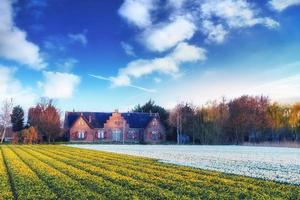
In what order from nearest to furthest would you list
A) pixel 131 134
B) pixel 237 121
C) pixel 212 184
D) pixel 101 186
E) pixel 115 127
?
1. pixel 101 186
2. pixel 212 184
3. pixel 237 121
4. pixel 115 127
5. pixel 131 134

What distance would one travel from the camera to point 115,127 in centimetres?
7831

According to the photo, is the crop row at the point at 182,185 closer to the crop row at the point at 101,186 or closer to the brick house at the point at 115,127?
the crop row at the point at 101,186

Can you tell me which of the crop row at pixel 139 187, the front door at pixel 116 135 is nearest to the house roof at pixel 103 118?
the front door at pixel 116 135

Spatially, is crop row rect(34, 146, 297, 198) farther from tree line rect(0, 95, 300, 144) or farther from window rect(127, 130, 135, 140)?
window rect(127, 130, 135, 140)

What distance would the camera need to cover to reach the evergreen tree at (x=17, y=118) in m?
75.1

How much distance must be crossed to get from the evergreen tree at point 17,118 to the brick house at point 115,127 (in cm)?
867

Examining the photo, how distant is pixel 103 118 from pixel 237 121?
94.1 feet

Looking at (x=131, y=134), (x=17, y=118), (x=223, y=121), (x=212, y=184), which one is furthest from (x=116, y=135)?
(x=212, y=184)

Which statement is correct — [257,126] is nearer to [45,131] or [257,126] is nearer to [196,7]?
[45,131]

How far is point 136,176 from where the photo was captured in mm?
13328

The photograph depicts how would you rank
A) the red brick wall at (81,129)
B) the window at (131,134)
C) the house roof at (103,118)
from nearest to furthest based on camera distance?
the red brick wall at (81,129)
the house roof at (103,118)
the window at (131,134)

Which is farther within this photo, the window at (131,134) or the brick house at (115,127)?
the window at (131,134)

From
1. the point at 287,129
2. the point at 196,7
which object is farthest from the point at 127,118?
the point at 196,7

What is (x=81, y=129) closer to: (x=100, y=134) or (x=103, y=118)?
(x=100, y=134)
